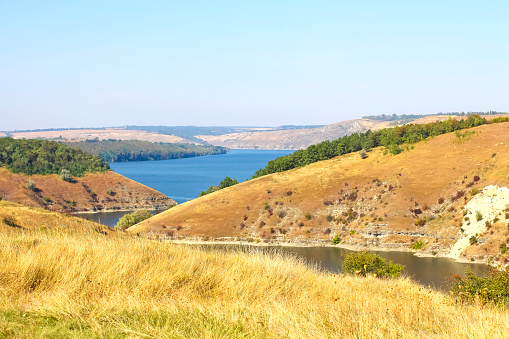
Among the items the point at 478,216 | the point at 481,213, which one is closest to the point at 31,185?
the point at 478,216

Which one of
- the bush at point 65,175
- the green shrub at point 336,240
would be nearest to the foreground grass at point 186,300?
the green shrub at point 336,240

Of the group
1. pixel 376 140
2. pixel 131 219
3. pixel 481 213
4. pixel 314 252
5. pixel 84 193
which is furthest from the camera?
pixel 84 193

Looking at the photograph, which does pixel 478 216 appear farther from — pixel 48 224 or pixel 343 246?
pixel 48 224

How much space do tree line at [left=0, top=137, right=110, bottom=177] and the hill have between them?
54.4m

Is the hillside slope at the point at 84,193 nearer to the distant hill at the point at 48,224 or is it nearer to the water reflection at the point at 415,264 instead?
the water reflection at the point at 415,264

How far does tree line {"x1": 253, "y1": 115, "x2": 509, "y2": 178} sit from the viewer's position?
276 feet

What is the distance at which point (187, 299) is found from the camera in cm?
708

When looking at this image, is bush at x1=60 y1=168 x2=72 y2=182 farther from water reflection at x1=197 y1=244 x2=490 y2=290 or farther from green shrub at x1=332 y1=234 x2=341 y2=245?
green shrub at x1=332 y1=234 x2=341 y2=245

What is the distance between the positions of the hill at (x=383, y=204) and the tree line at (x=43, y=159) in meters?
54.4

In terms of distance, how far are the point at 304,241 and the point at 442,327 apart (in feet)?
189

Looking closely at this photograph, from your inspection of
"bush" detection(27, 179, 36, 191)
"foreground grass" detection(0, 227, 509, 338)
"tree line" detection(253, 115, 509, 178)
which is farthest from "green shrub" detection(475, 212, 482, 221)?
"bush" detection(27, 179, 36, 191)

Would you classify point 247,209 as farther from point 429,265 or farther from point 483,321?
→ point 483,321

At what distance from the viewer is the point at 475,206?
56.2 meters

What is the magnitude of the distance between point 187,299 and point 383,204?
61.7m
